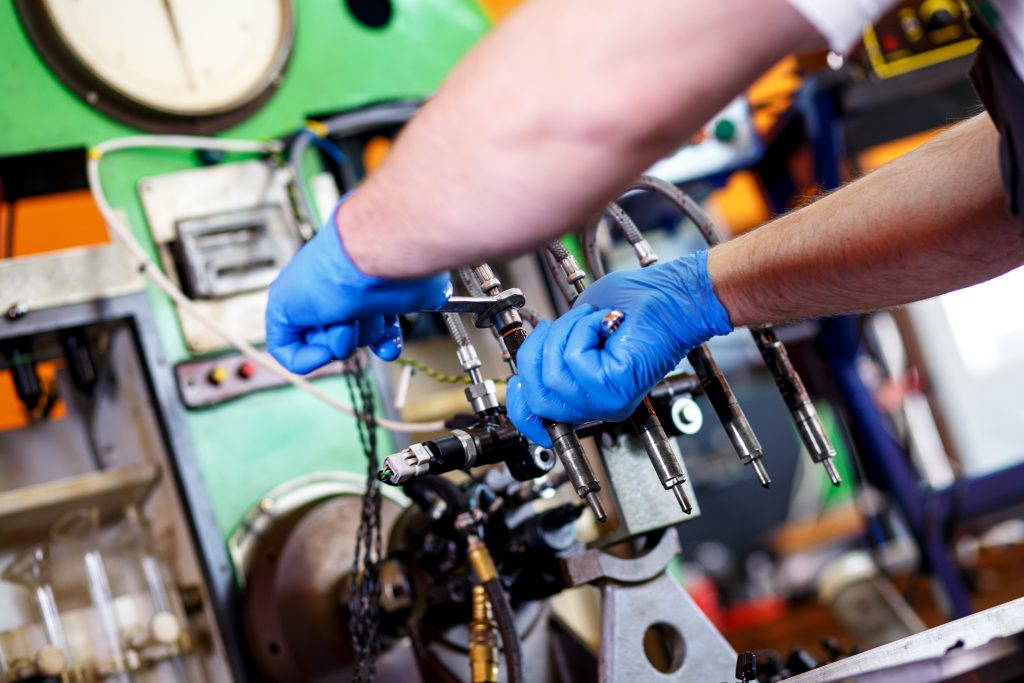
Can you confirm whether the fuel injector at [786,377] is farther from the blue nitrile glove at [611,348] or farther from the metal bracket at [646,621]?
the metal bracket at [646,621]

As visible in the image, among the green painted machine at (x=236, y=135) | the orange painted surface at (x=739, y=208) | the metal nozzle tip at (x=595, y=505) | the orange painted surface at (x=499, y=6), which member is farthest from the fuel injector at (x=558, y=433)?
the orange painted surface at (x=739, y=208)

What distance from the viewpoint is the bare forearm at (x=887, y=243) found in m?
0.95

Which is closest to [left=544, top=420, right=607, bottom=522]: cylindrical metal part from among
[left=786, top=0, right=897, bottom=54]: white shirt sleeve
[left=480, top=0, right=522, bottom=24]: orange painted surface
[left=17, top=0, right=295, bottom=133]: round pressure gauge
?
[left=786, top=0, right=897, bottom=54]: white shirt sleeve

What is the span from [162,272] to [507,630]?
0.90 metres

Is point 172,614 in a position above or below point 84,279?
below

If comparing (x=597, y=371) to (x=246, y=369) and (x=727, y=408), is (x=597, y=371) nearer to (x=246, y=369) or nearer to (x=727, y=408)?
(x=727, y=408)

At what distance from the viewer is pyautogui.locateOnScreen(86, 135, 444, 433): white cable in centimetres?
151

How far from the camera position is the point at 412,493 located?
3.94ft

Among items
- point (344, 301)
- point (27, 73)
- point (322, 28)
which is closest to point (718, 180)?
point (322, 28)

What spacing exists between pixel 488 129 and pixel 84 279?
1016 mm

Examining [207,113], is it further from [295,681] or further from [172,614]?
[295,681]

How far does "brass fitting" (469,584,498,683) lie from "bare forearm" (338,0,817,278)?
0.50 meters

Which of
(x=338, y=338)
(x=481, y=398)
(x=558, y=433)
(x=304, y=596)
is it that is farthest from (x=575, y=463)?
(x=304, y=596)

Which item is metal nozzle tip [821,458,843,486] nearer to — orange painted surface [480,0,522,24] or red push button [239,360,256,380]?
red push button [239,360,256,380]
